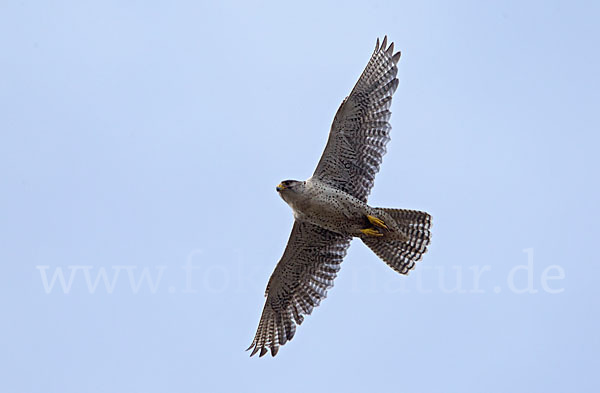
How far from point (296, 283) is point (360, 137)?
2479mm

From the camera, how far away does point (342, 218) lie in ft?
46.5

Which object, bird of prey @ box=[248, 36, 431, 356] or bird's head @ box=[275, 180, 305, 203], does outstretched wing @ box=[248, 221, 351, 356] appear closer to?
bird of prey @ box=[248, 36, 431, 356]

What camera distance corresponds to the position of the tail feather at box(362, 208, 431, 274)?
1467 centimetres

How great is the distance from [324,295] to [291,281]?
54 centimetres

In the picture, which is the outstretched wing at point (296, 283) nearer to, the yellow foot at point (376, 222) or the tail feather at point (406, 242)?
the tail feather at point (406, 242)

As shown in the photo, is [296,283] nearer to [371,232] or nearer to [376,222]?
[371,232]

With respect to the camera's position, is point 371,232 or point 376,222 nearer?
point 376,222

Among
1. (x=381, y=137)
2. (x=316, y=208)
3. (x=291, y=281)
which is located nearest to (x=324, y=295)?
(x=291, y=281)

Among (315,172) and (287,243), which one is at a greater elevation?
(315,172)

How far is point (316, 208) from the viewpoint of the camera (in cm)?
1400

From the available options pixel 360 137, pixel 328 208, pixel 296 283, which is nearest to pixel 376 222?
pixel 328 208

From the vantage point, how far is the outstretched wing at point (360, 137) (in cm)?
1426

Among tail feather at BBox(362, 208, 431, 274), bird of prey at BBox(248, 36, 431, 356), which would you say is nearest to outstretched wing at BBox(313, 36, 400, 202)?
bird of prey at BBox(248, 36, 431, 356)

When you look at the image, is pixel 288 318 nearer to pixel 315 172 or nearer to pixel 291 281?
pixel 291 281
